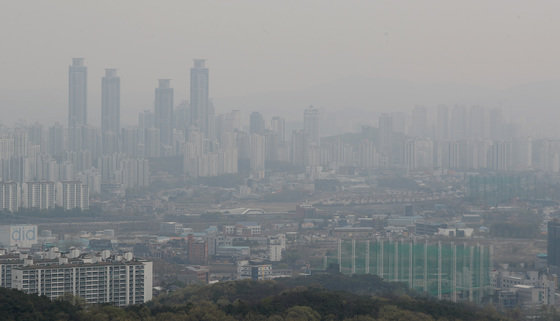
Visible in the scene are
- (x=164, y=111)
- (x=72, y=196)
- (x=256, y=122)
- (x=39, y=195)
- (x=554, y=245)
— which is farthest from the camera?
(x=256, y=122)

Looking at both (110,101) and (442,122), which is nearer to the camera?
(110,101)

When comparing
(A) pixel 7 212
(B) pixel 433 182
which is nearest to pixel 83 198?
(A) pixel 7 212

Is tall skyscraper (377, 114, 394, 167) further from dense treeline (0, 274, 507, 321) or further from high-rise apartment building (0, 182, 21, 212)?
dense treeline (0, 274, 507, 321)

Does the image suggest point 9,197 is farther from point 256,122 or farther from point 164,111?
point 256,122

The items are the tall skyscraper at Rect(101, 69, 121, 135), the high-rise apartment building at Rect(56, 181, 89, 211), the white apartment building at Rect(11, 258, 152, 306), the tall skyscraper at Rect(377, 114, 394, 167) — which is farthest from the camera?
the tall skyscraper at Rect(377, 114, 394, 167)

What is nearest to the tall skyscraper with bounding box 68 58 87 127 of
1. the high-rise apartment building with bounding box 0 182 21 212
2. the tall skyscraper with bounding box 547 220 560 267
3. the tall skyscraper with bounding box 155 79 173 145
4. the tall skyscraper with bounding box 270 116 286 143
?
the tall skyscraper with bounding box 155 79 173 145

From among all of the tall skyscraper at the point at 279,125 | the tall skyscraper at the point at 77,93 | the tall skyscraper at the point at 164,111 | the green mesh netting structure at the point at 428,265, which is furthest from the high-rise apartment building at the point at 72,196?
the tall skyscraper at the point at 279,125

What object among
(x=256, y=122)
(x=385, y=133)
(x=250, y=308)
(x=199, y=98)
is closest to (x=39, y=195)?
(x=199, y=98)
